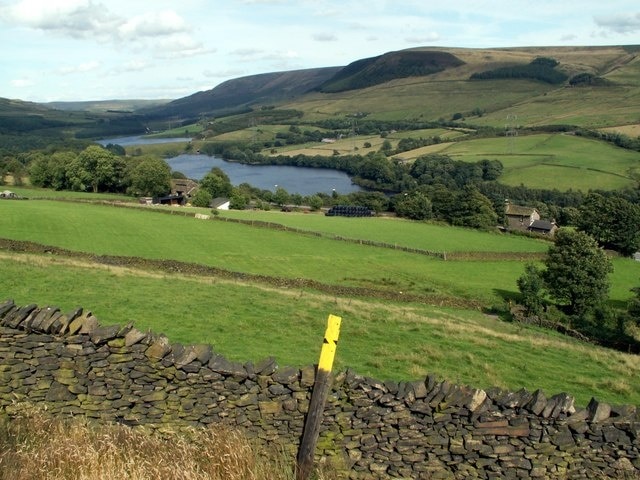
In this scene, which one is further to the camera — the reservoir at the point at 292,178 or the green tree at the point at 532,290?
the reservoir at the point at 292,178

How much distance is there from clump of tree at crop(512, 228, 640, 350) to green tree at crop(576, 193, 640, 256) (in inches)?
1417

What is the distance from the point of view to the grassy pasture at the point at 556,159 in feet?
393

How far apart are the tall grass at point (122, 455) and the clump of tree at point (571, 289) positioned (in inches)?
967

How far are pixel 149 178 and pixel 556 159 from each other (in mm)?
97358

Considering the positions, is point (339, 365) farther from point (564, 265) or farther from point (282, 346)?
point (564, 265)

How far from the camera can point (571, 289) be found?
33500 millimetres

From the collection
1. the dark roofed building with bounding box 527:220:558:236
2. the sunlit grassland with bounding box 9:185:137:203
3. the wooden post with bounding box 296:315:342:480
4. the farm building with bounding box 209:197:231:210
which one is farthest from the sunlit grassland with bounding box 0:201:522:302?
the dark roofed building with bounding box 527:220:558:236

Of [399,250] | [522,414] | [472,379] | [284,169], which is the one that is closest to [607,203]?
[399,250]

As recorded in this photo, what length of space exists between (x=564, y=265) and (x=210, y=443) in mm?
31014

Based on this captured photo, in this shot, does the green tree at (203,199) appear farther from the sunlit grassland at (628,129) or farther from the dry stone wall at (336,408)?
the sunlit grassland at (628,129)

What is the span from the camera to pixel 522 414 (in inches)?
362

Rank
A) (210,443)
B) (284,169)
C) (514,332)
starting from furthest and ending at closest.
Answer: (284,169), (514,332), (210,443)

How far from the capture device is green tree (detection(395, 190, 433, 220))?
8412 centimetres

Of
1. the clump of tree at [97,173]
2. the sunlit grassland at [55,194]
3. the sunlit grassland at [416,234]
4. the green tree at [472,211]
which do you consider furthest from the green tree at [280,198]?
the sunlit grassland at [416,234]
